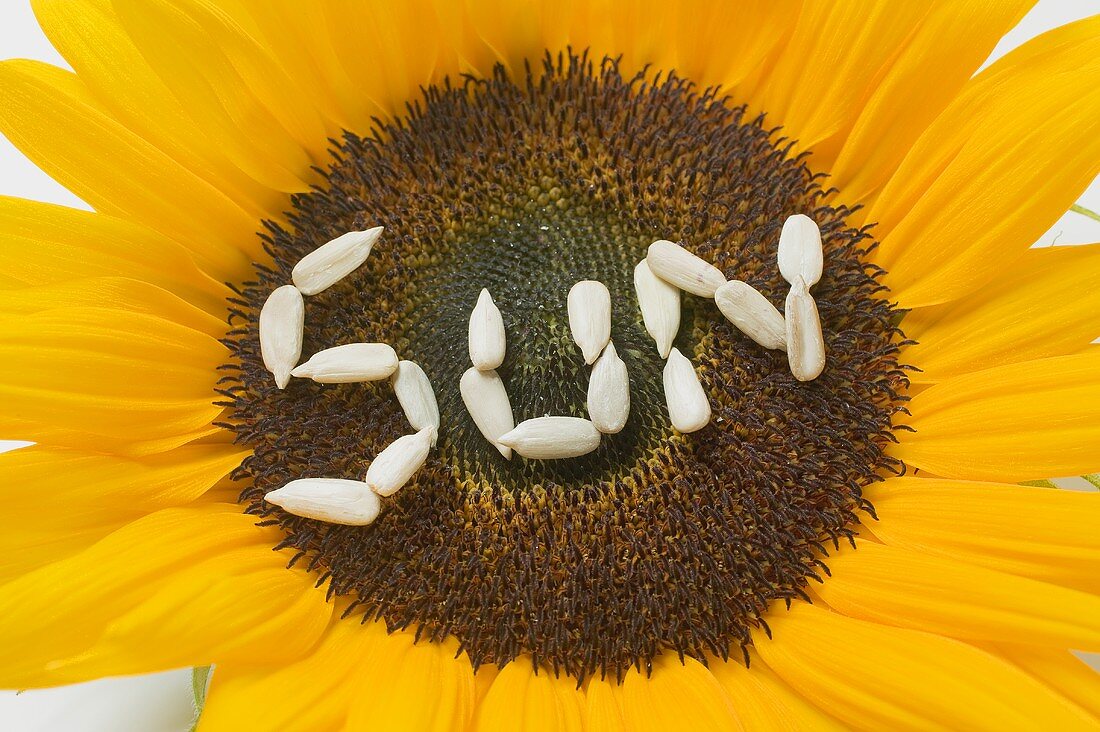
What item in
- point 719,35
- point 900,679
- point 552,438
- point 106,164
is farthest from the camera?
point 719,35

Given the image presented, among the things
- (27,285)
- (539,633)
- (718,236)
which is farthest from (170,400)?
(718,236)

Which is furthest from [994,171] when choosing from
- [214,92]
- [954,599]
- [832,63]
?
[214,92]

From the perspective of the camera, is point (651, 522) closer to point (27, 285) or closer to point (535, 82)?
point (535, 82)

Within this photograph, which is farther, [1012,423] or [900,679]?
[1012,423]

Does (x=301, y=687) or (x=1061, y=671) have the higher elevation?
(x=301, y=687)

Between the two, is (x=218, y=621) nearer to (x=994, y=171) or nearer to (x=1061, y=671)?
(x=1061, y=671)

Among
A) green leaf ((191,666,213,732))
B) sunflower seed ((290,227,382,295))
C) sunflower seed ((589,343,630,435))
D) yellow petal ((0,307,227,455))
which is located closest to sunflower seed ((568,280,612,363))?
sunflower seed ((589,343,630,435))

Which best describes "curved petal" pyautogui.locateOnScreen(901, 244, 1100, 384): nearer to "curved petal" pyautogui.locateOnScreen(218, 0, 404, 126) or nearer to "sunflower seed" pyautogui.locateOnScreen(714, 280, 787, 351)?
"sunflower seed" pyautogui.locateOnScreen(714, 280, 787, 351)
